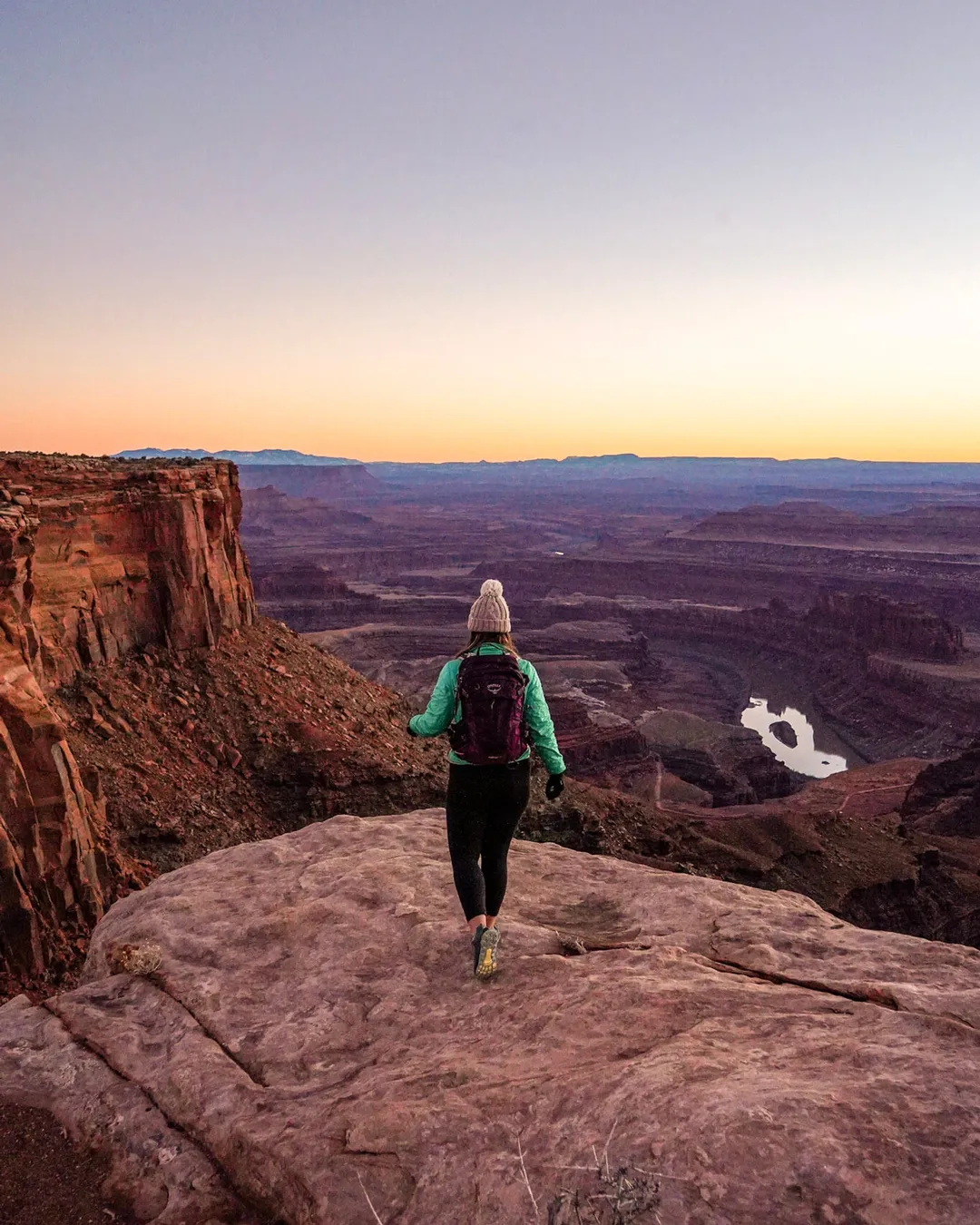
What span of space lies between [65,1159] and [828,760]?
170 ft

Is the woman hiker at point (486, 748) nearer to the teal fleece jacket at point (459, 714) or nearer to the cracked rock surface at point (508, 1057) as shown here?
the teal fleece jacket at point (459, 714)

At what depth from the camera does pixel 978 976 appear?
Answer: 160 inches

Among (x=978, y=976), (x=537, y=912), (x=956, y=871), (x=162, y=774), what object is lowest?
(x=956, y=871)

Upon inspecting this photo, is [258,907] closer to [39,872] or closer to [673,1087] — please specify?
[673,1087]

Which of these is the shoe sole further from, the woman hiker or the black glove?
the black glove

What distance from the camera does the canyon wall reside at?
852 centimetres

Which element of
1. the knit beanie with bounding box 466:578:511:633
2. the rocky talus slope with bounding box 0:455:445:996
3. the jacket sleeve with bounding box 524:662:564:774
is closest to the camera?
the knit beanie with bounding box 466:578:511:633

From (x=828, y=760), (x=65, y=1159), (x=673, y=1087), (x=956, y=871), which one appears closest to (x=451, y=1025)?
(x=673, y=1087)

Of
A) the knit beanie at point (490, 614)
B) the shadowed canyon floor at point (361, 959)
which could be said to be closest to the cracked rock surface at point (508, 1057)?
the shadowed canyon floor at point (361, 959)

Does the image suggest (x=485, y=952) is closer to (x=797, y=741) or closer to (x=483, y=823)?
(x=483, y=823)

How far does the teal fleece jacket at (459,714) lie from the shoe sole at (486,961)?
1035 millimetres

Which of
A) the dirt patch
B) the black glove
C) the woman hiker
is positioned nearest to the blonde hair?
the woman hiker

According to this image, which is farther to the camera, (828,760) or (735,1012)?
(828,760)

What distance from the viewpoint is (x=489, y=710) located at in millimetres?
4199
